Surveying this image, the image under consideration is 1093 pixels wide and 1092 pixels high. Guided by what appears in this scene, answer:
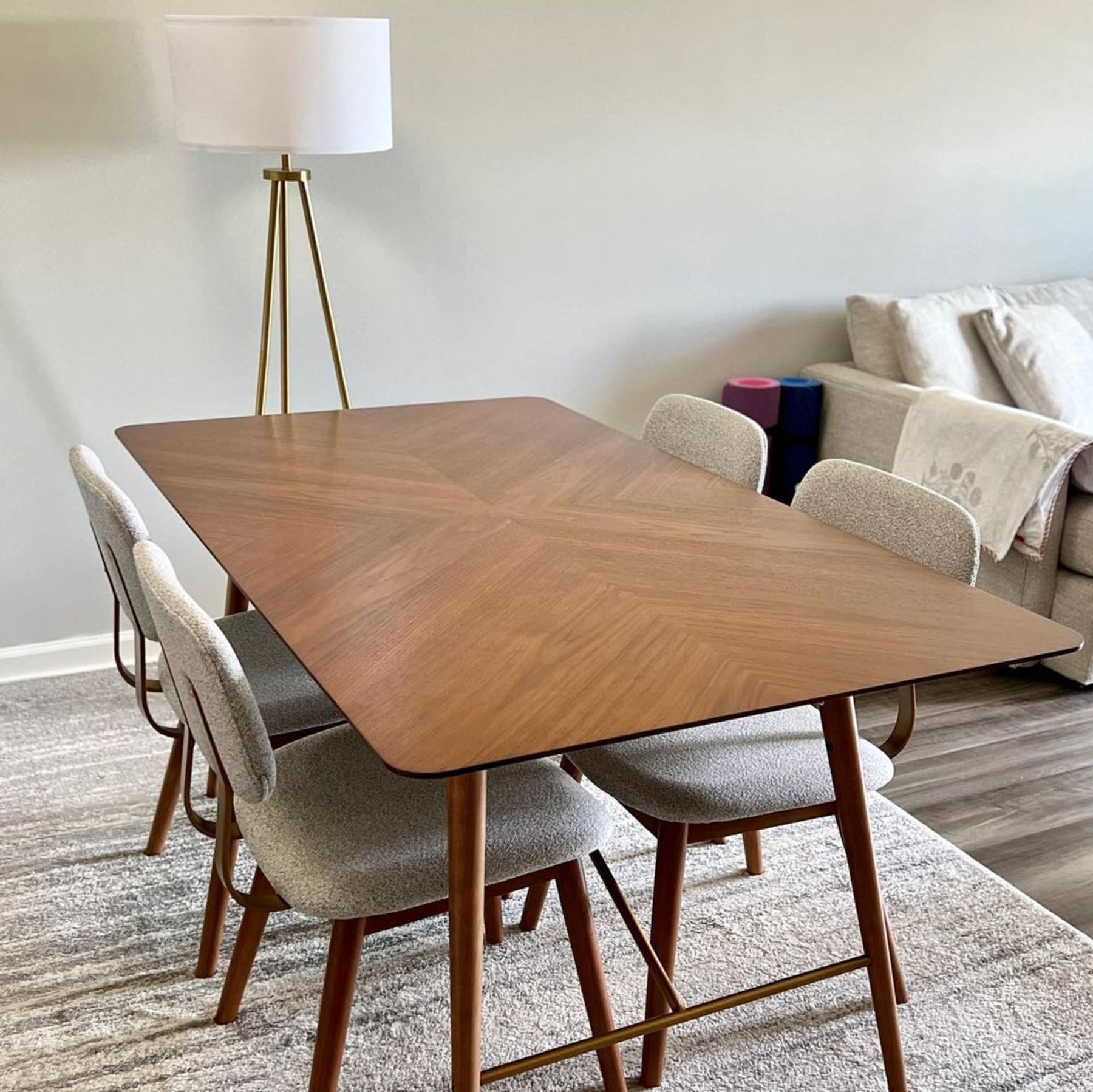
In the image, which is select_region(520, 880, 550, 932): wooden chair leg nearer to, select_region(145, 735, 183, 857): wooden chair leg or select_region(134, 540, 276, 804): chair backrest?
select_region(145, 735, 183, 857): wooden chair leg

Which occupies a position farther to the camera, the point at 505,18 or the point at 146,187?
the point at 505,18

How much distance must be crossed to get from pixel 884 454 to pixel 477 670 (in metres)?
2.52

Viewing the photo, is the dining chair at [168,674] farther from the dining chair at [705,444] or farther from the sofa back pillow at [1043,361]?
the sofa back pillow at [1043,361]

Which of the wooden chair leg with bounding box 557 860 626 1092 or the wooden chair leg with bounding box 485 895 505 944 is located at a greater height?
the wooden chair leg with bounding box 557 860 626 1092

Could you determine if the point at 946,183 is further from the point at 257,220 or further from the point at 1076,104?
the point at 257,220

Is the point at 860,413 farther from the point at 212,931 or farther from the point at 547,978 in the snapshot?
the point at 212,931

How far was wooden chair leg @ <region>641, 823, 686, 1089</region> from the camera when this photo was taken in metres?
1.85

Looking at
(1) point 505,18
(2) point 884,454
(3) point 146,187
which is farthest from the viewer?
(2) point 884,454

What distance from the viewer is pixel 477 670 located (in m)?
1.45

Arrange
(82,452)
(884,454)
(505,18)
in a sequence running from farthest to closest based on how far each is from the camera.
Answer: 1. (884,454)
2. (505,18)
3. (82,452)

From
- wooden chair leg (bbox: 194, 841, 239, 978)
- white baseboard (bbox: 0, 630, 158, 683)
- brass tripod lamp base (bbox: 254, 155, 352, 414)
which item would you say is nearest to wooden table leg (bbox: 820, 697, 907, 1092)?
wooden chair leg (bbox: 194, 841, 239, 978)

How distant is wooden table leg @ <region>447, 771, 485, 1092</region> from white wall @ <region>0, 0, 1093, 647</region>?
212 centimetres

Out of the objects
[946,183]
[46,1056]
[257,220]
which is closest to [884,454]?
[946,183]

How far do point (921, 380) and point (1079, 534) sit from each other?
721 mm
